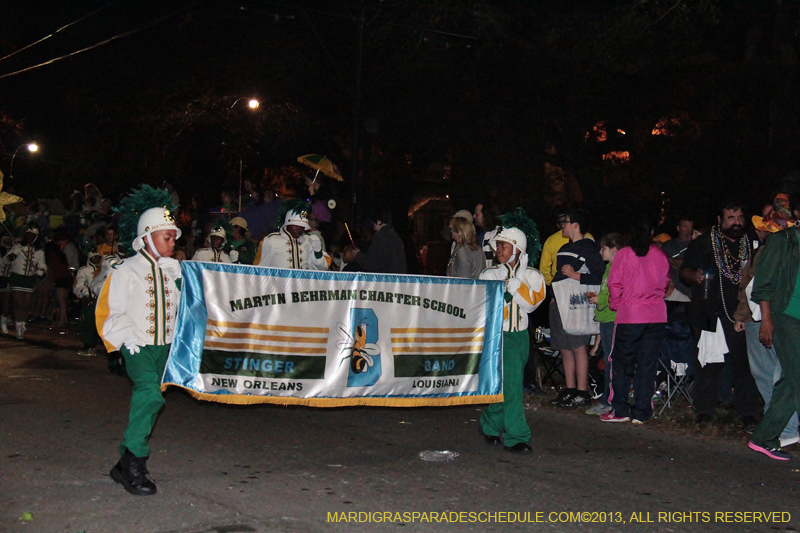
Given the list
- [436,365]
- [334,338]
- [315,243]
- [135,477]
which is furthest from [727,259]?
[135,477]

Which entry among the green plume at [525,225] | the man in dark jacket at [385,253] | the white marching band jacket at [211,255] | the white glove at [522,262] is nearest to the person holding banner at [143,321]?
the white glove at [522,262]

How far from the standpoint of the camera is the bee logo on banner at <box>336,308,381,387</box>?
24.5 feet

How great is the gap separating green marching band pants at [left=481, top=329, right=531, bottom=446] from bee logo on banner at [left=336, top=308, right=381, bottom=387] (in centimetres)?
106

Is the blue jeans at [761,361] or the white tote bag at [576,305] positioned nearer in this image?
the blue jeans at [761,361]

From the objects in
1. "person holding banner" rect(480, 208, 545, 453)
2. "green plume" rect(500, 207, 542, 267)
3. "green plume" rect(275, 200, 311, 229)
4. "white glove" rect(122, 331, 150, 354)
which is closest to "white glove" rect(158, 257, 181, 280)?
"white glove" rect(122, 331, 150, 354)

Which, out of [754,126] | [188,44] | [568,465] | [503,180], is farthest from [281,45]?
[568,465]

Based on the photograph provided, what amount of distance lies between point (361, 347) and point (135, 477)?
7.33ft

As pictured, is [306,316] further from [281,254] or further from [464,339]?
[281,254]

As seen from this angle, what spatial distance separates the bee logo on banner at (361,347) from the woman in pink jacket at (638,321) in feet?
9.72

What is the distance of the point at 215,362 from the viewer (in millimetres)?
6871

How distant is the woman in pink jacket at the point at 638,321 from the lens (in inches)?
361

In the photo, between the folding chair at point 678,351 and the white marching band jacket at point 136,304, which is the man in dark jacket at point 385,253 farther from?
the white marching band jacket at point 136,304

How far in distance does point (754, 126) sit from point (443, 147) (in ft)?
22.0

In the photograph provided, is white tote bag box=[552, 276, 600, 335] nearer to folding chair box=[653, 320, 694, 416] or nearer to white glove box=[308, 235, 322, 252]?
folding chair box=[653, 320, 694, 416]
